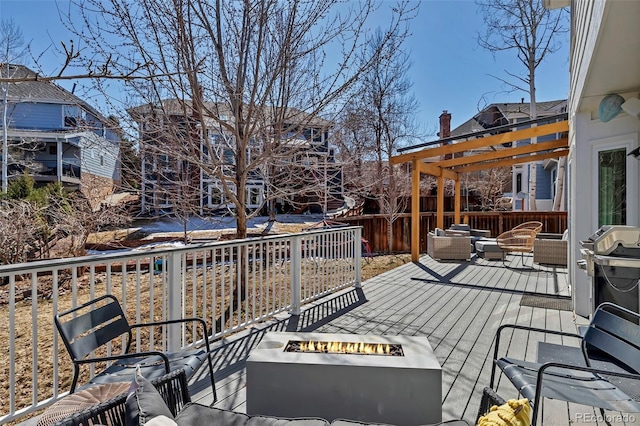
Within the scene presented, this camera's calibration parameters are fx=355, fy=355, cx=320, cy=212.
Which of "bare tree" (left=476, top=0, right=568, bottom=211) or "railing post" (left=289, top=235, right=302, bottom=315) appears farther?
"bare tree" (left=476, top=0, right=568, bottom=211)

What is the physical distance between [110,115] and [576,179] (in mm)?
6380

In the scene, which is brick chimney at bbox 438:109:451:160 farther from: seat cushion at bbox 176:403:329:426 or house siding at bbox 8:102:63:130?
house siding at bbox 8:102:63:130

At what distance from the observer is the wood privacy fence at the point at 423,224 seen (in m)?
11.4

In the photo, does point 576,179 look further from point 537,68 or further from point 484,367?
point 537,68

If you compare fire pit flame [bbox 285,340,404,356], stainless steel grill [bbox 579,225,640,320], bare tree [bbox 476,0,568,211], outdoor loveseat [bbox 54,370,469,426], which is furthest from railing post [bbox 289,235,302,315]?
bare tree [bbox 476,0,568,211]

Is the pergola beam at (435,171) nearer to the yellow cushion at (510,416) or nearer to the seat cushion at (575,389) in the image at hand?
the seat cushion at (575,389)

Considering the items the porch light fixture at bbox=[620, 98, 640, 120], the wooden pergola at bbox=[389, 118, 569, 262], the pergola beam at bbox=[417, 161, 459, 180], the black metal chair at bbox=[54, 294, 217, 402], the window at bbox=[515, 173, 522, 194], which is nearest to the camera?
the black metal chair at bbox=[54, 294, 217, 402]

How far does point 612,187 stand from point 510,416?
4251mm

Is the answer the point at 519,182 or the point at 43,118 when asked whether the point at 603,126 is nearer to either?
the point at 519,182

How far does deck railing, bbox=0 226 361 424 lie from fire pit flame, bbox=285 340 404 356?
1335mm

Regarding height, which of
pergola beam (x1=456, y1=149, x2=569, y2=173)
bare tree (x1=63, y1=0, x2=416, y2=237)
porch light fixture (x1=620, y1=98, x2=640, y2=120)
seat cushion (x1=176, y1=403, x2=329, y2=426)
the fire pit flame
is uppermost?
bare tree (x1=63, y1=0, x2=416, y2=237)

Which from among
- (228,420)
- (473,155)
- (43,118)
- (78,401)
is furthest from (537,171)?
(43,118)

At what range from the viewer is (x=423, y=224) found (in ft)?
38.8

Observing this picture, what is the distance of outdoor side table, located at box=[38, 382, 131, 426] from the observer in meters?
1.40
